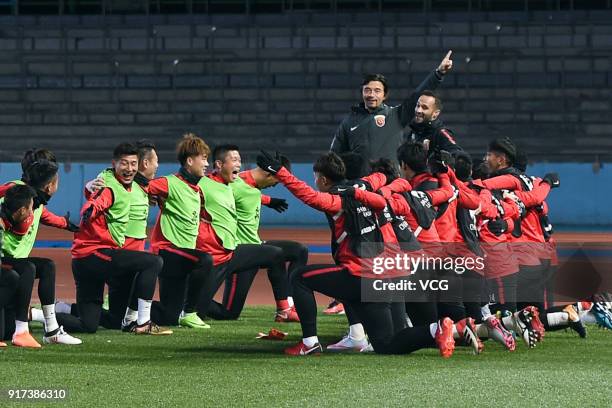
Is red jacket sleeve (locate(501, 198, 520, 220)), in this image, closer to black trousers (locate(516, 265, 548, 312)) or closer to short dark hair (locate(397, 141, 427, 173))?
black trousers (locate(516, 265, 548, 312))

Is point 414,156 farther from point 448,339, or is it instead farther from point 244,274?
point 244,274

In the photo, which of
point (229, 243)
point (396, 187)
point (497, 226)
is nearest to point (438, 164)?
point (396, 187)

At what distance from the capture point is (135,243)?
11.6m

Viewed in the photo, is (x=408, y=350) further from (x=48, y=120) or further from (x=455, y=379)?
(x=48, y=120)

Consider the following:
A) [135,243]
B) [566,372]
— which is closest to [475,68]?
[135,243]

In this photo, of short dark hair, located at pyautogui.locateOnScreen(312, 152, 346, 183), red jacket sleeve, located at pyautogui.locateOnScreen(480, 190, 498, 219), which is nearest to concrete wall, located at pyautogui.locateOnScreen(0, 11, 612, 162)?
red jacket sleeve, located at pyautogui.locateOnScreen(480, 190, 498, 219)

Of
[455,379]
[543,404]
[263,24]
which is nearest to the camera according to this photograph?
[543,404]

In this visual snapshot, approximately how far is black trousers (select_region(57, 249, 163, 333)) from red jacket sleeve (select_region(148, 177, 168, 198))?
Answer: 799mm

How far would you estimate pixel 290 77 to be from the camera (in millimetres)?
30000

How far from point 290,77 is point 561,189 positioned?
24.8ft

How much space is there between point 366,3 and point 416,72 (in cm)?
330

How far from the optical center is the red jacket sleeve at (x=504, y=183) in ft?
35.2

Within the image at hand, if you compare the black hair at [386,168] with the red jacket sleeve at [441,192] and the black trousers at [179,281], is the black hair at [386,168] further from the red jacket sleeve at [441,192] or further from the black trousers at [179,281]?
the black trousers at [179,281]

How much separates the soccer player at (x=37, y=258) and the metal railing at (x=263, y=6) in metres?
21.9
